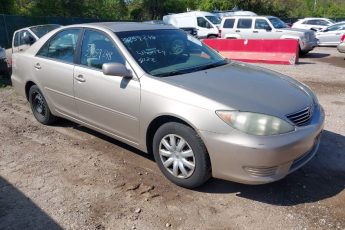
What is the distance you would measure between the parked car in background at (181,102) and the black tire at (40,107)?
0.33m

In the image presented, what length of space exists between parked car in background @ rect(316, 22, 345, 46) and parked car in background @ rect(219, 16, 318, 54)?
3020mm

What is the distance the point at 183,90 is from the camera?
12.3 feet

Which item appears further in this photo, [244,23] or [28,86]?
[244,23]

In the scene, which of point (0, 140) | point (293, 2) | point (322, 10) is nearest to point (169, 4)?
point (293, 2)

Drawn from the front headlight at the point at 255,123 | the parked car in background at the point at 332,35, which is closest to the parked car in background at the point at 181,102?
the front headlight at the point at 255,123

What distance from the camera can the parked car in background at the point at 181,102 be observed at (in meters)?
3.45

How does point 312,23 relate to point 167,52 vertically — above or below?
below

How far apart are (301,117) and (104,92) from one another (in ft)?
7.27

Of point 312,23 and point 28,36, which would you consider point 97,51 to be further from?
point 312,23

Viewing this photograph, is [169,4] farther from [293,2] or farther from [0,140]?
[0,140]

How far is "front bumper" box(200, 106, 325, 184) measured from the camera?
132 inches

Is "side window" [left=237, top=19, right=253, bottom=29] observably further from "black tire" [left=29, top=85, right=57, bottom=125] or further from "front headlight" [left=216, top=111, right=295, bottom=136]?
"front headlight" [left=216, top=111, right=295, bottom=136]

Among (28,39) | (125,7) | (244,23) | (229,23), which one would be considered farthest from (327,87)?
(125,7)

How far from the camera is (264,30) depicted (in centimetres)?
1697
